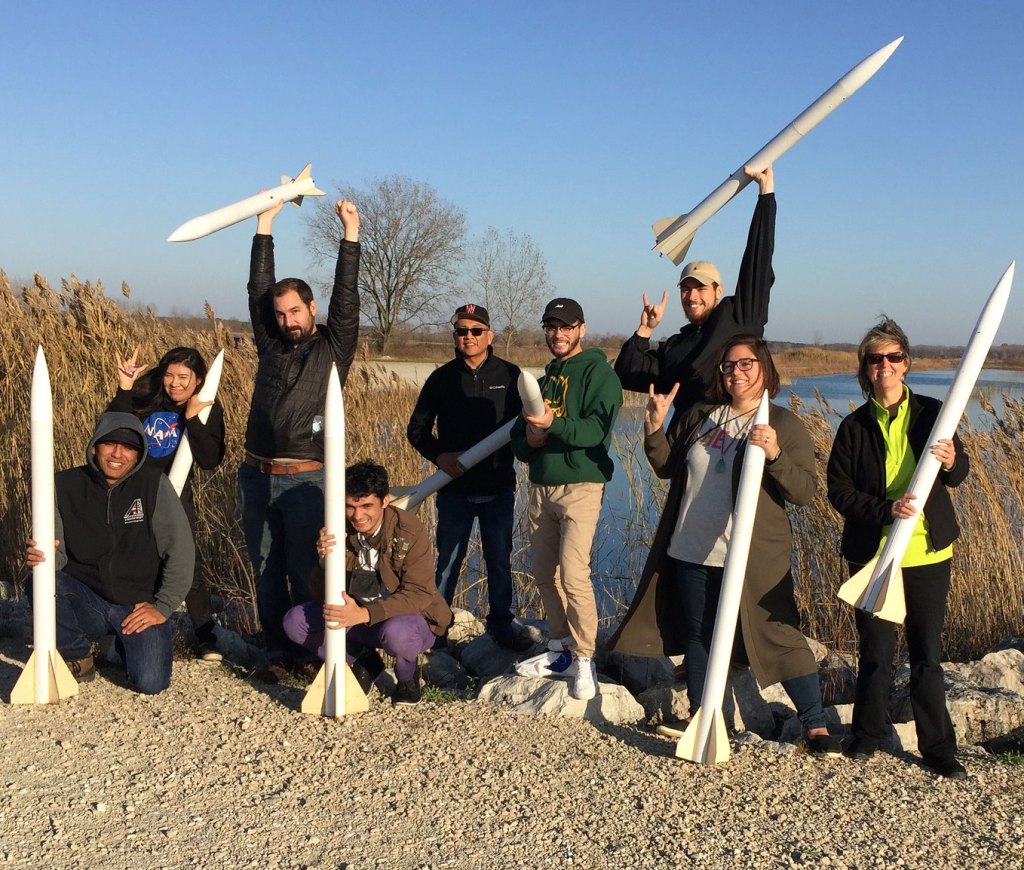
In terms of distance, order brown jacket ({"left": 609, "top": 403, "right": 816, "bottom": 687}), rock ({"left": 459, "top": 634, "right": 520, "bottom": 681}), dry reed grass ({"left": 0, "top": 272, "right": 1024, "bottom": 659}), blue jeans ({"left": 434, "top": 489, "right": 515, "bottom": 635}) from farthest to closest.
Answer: dry reed grass ({"left": 0, "top": 272, "right": 1024, "bottom": 659}) < rock ({"left": 459, "top": 634, "right": 520, "bottom": 681}) < blue jeans ({"left": 434, "top": 489, "right": 515, "bottom": 635}) < brown jacket ({"left": 609, "top": 403, "right": 816, "bottom": 687})

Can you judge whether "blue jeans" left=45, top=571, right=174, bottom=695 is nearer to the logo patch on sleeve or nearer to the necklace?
the logo patch on sleeve

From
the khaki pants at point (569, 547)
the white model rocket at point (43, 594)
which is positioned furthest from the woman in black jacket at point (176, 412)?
the khaki pants at point (569, 547)

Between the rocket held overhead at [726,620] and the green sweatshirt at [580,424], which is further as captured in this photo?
the green sweatshirt at [580,424]

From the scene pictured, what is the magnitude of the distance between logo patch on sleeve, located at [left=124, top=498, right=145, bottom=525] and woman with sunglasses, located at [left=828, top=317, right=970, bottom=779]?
11.3ft

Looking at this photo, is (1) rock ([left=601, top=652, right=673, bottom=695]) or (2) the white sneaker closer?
(2) the white sneaker

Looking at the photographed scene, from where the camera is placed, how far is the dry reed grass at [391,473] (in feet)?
19.7

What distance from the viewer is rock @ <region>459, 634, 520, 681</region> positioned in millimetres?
5746

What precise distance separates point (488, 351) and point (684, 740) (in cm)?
241

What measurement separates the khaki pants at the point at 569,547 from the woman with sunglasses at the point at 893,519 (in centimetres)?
118

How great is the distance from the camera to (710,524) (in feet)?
14.1

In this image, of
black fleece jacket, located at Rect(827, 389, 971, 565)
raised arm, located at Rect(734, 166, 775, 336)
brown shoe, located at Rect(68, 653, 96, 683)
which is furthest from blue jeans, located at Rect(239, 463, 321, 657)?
black fleece jacket, located at Rect(827, 389, 971, 565)

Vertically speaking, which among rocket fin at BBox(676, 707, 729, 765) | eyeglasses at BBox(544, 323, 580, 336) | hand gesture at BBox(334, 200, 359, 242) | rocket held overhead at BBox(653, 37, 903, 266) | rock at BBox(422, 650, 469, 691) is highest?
rocket held overhead at BBox(653, 37, 903, 266)

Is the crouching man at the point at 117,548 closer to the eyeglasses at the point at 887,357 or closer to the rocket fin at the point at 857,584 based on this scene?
the rocket fin at the point at 857,584

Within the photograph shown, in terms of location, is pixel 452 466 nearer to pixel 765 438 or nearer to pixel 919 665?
pixel 765 438
